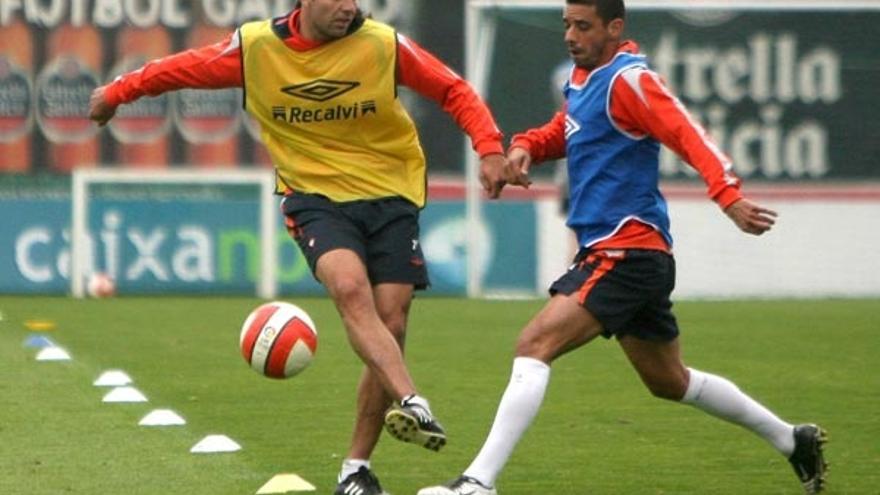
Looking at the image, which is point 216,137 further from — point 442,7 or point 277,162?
point 277,162

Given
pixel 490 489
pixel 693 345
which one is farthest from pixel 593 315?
pixel 693 345

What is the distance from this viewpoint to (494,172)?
8211 mm

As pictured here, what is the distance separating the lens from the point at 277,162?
341 inches

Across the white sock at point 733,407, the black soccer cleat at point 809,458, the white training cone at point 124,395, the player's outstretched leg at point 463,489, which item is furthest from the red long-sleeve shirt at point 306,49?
the white training cone at point 124,395

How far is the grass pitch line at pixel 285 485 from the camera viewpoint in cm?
840

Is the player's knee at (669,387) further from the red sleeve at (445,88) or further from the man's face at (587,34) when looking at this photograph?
the man's face at (587,34)

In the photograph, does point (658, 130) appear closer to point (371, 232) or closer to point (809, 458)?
point (371, 232)

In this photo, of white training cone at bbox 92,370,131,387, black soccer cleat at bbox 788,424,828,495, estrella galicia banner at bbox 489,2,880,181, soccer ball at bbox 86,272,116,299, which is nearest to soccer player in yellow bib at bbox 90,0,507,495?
black soccer cleat at bbox 788,424,828,495

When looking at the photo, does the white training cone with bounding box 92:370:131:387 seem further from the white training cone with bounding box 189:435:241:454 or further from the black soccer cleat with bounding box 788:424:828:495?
the black soccer cleat with bounding box 788:424:828:495

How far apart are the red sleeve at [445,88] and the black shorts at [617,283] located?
0.58 metres

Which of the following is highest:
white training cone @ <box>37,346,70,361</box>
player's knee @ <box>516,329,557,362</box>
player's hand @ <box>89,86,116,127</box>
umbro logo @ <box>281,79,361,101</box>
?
umbro logo @ <box>281,79,361,101</box>

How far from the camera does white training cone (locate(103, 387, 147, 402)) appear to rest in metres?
11.6

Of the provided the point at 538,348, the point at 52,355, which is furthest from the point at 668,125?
the point at 52,355

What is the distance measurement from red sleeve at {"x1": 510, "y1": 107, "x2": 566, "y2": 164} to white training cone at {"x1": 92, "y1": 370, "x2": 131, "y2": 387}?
14.1 feet
